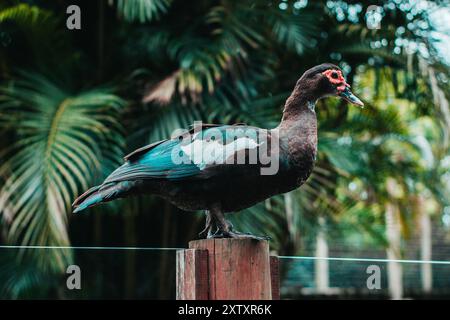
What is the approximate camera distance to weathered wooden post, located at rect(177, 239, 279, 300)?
2227mm

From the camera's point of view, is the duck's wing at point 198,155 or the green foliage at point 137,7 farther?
the green foliage at point 137,7

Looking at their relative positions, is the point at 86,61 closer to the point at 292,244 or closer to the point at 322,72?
the point at 292,244

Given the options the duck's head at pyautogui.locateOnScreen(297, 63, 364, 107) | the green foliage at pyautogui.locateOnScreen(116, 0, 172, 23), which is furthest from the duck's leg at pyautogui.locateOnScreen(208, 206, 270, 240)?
the green foliage at pyautogui.locateOnScreen(116, 0, 172, 23)

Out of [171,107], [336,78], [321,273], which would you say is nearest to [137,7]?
[171,107]

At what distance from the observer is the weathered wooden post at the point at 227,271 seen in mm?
2227

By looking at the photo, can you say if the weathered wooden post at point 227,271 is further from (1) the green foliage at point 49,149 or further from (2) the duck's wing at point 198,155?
(1) the green foliage at point 49,149

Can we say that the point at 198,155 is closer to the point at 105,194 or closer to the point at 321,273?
the point at 105,194

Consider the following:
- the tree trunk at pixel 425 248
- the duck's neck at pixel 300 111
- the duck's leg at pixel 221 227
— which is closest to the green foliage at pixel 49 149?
the duck's leg at pixel 221 227

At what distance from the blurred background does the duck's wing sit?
6.13 ft

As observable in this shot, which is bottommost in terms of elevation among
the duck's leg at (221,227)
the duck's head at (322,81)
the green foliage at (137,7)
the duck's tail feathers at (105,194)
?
the duck's leg at (221,227)

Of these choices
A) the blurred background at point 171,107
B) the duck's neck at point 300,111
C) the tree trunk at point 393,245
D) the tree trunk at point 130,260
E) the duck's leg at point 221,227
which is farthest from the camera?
the tree trunk at point 393,245

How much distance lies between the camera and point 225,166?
8.00ft

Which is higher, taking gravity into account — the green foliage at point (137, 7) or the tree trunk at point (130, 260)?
the green foliage at point (137, 7)

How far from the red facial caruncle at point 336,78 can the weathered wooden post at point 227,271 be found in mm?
651
